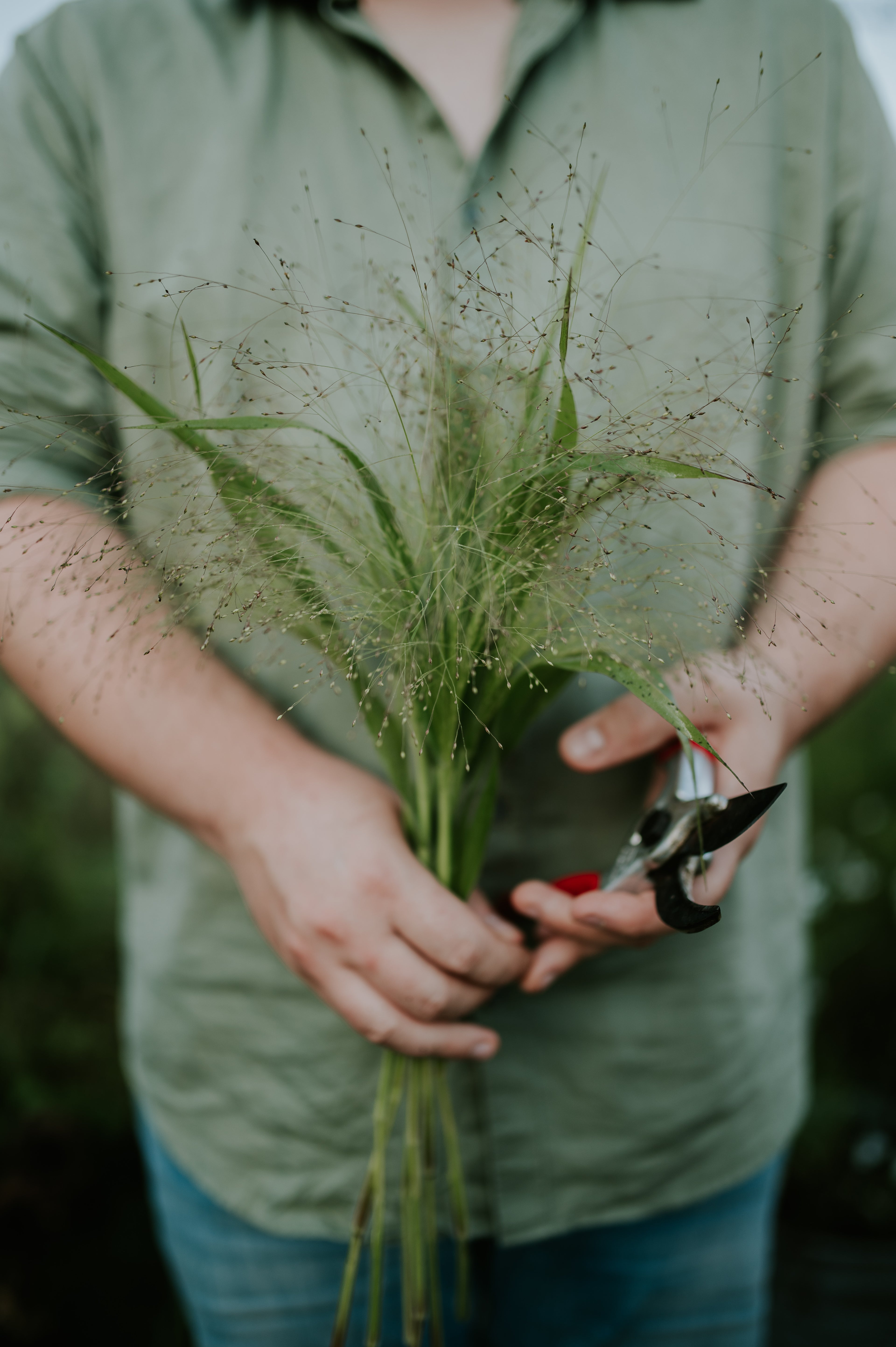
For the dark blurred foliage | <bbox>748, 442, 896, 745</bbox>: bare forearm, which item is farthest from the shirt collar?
the dark blurred foliage

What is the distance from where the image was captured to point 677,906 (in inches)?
20.9

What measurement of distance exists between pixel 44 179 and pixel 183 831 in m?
0.58

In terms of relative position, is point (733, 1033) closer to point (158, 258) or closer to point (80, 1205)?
point (158, 258)

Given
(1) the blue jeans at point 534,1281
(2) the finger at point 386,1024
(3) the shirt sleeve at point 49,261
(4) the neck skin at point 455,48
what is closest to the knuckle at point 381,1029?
(2) the finger at point 386,1024

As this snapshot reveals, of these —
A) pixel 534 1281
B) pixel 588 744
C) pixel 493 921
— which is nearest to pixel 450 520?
pixel 588 744

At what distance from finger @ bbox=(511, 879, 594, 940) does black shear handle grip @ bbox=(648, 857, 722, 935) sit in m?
0.07

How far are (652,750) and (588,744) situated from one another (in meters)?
0.07

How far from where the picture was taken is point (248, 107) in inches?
30.3

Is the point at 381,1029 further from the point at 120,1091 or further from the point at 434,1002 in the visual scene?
the point at 120,1091

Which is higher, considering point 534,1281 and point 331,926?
point 331,926

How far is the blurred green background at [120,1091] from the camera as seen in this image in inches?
62.2

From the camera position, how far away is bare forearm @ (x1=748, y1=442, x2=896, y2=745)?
0.67 metres

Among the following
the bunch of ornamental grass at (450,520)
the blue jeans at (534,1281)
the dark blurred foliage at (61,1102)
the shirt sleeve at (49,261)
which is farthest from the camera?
the dark blurred foliage at (61,1102)

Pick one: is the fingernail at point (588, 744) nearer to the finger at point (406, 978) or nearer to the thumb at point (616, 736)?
the thumb at point (616, 736)
